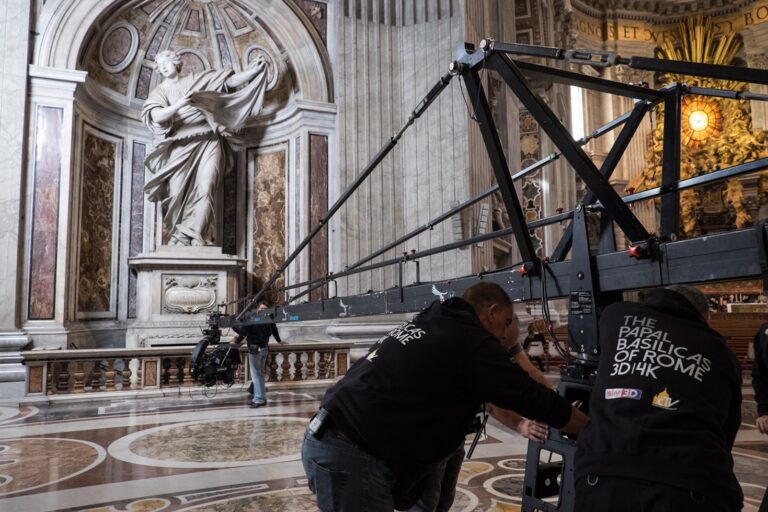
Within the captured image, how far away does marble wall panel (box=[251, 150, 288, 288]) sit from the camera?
1014cm

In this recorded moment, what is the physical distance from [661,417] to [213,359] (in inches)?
221

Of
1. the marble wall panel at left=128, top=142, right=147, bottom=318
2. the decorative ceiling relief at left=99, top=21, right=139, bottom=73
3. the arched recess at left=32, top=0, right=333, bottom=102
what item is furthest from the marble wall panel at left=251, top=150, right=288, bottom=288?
the decorative ceiling relief at left=99, top=21, right=139, bottom=73

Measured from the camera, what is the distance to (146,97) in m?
9.91

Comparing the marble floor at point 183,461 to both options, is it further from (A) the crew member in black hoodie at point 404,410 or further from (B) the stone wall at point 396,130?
(B) the stone wall at point 396,130

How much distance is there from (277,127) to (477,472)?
7929 millimetres

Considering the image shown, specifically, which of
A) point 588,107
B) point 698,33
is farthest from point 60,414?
point 698,33

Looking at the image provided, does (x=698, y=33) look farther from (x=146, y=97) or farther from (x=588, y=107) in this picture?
(x=146, y=97)

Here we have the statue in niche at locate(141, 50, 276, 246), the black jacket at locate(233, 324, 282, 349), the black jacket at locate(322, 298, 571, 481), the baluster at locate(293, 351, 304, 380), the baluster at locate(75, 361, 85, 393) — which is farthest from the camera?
the statue in niche at locate(141, 50, 276, 246)

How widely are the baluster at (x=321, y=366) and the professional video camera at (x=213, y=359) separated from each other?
1.61m

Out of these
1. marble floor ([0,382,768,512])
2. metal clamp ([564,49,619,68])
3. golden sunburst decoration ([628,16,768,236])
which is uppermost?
golden sunburst decoration ([628,16,768,236])

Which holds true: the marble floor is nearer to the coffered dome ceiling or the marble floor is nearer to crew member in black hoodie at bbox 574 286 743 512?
crew member in black hoodie at bbox 574 286 743 512

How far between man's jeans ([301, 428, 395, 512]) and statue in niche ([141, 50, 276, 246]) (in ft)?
26.3

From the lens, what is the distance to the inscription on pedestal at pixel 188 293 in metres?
8.81

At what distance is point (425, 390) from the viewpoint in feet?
5.51
